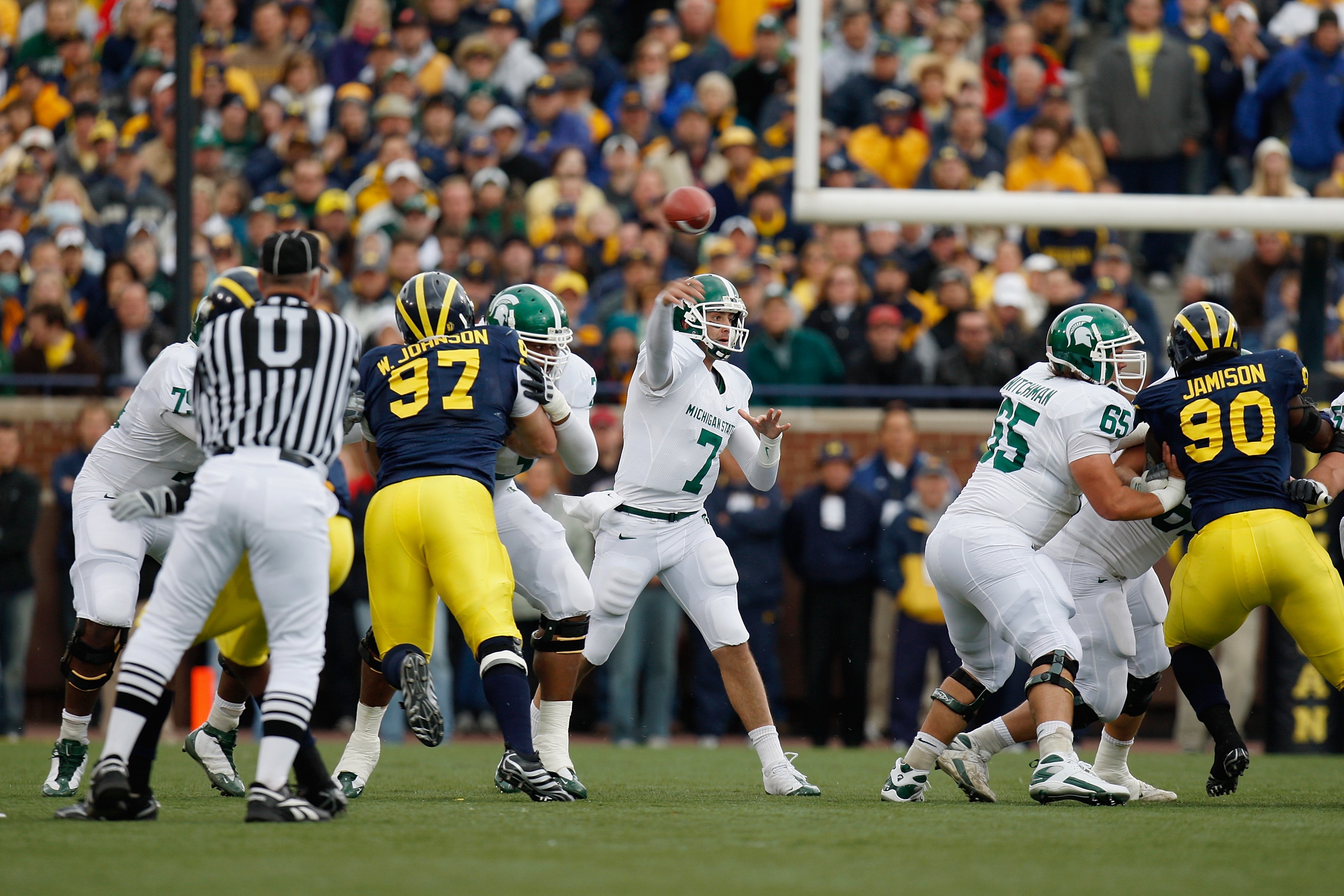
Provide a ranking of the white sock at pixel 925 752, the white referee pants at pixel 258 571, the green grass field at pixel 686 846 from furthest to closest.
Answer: the white sock at pixel 925 752 → the white referee pants at pixel 258 571 → the green grass field at pixel 686 846

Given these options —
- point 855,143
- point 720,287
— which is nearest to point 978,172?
point 855,143

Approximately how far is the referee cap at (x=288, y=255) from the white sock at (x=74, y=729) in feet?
7.45

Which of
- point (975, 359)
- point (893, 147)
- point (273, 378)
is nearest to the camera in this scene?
point (273, 378)

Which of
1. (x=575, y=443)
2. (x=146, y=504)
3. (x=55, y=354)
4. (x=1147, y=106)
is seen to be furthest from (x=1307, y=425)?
(x=55, y=354)

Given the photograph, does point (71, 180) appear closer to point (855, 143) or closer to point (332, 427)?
point (855, 143)

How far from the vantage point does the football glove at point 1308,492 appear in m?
6.63

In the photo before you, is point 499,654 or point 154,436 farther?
point 154,436

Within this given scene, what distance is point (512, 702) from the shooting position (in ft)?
20.6

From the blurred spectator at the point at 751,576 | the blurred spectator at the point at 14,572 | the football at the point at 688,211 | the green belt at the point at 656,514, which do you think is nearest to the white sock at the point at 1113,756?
the green belt at the point at 656,514

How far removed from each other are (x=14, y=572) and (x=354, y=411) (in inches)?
244

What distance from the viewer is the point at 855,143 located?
13461mm

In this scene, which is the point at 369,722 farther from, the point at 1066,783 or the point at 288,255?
the point at 1066,783

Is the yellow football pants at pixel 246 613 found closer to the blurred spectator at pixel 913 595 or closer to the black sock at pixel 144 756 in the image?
the black sock at pixel 144 756

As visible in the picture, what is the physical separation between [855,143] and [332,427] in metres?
8.56
